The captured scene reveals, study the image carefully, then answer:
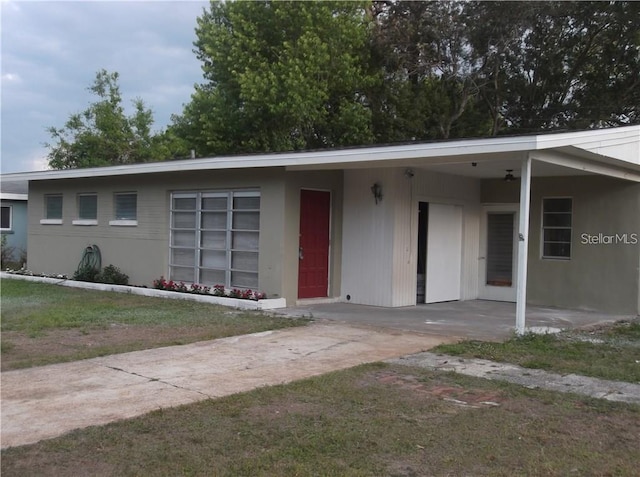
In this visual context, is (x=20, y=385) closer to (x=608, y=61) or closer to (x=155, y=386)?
(x=155, y=386)

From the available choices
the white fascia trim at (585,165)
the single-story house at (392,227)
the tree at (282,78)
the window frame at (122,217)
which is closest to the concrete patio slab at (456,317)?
the single-story house at (392,227)

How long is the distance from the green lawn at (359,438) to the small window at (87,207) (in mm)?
11850

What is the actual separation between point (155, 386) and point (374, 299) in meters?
6.82

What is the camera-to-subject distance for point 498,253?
46.6ft

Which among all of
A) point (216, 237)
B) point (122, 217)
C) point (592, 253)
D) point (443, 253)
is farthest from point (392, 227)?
point (122, 217)

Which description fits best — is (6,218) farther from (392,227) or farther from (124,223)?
(392,227)

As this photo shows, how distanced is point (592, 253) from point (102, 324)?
9.06 meters

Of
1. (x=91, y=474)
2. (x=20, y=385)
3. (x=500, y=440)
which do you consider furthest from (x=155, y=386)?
(x=500, y=440)

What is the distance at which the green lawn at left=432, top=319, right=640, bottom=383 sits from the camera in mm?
7206

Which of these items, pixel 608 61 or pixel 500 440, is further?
pixel 608 61

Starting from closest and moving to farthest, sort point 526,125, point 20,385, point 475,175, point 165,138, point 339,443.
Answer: point 339,443
point 20,385
point 475,175
point 526,125
point 165,138

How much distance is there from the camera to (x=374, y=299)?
12.5 m

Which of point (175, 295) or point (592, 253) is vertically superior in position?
point (592, 253)

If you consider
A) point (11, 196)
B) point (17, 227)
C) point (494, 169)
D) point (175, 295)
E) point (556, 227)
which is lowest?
point (175, 295)
